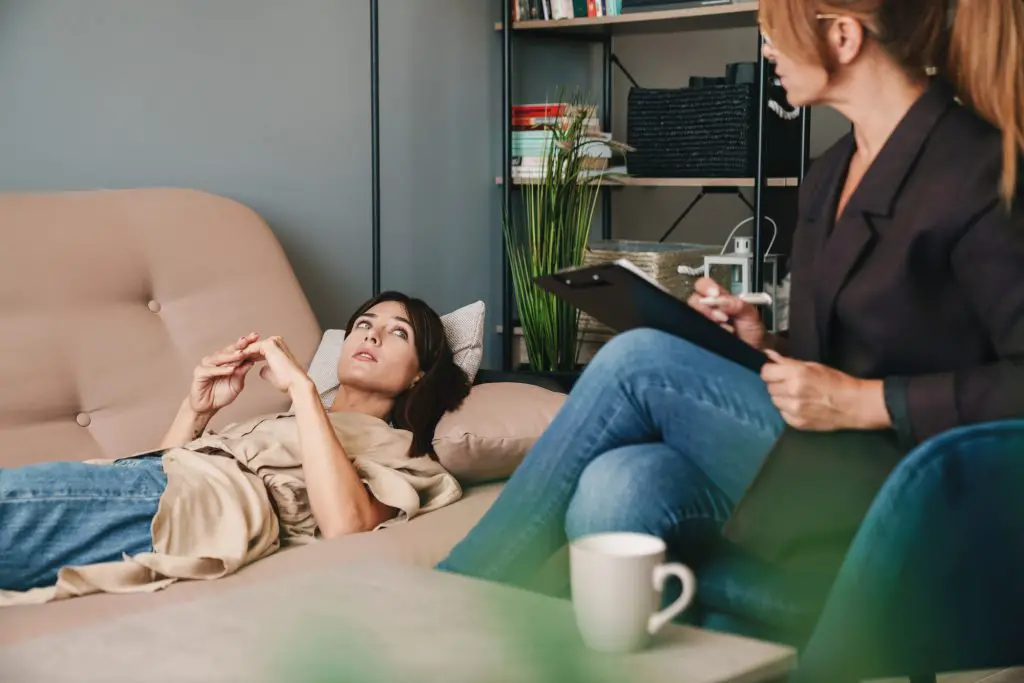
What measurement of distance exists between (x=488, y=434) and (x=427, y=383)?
0.17m

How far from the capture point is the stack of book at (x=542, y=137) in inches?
125

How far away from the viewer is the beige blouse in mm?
1494

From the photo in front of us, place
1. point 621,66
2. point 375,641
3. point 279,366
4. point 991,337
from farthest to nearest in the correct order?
1. point 621,66
2. point 279,366
3. point 991,337
4. point 375,641

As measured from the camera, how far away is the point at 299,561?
1585 millimetres

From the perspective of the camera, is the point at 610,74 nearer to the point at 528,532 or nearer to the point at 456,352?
the point at 456,352

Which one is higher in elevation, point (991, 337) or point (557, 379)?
point (991, 337)

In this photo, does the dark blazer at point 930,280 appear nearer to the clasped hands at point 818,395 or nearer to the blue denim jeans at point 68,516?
the clasped hands at point 818,395

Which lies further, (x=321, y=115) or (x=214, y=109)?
(x=321, y=115)

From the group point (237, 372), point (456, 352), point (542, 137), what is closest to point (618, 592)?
point (237, 372)

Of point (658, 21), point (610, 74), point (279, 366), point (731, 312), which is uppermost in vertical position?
point (658, 21)

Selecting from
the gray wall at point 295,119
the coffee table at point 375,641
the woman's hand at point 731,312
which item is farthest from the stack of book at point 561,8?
the coffee table at point 375,641

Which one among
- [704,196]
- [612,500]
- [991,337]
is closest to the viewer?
[991,337]

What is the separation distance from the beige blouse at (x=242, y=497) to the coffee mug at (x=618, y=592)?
30.3 inches

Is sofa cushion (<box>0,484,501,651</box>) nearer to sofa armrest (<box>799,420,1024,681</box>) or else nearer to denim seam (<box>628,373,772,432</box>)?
denim seam (<box>628,373,772,432</box>)
